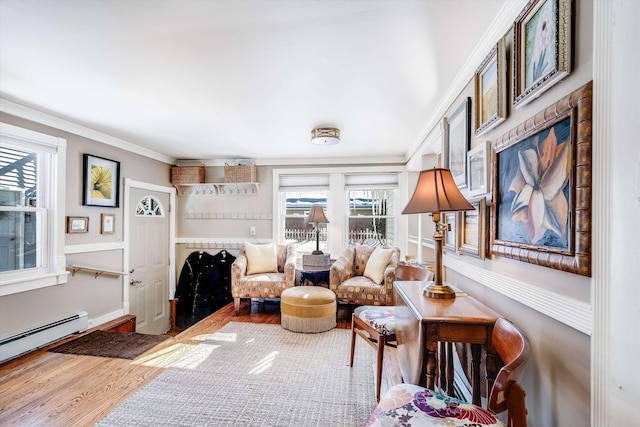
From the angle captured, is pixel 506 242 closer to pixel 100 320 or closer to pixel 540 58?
pixel 540 58

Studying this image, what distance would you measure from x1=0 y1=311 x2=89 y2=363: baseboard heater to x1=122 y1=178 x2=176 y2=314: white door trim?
625 millimetres

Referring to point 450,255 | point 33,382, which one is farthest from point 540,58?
point 33,382

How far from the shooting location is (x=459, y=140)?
2.14m

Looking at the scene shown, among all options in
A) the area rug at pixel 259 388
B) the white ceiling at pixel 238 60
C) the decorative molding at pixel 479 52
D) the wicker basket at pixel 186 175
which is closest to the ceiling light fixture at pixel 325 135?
the white ceiling at pixel 238 60

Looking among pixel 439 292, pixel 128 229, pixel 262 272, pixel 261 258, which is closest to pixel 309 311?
Result: pixel 262 272

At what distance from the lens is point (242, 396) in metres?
2.06

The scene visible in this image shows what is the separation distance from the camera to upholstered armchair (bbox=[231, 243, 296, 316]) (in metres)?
3.81

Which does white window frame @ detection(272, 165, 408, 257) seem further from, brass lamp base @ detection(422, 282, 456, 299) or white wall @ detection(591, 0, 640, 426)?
white wall @ detection(591, 0, 640, 426)

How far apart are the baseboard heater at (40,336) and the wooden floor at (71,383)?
78 millimetres

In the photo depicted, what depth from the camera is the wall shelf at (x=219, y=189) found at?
4.89m

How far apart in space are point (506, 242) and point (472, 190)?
20.5 inches

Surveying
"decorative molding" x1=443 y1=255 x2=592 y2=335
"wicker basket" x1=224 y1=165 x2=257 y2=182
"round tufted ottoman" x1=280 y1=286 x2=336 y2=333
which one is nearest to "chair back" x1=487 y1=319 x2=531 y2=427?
"decorative molding" x1=443 y1=255 x2=592 y2=335

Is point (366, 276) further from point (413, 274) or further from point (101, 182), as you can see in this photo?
point (101, 182)

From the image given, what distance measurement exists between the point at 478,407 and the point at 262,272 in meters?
3.32
